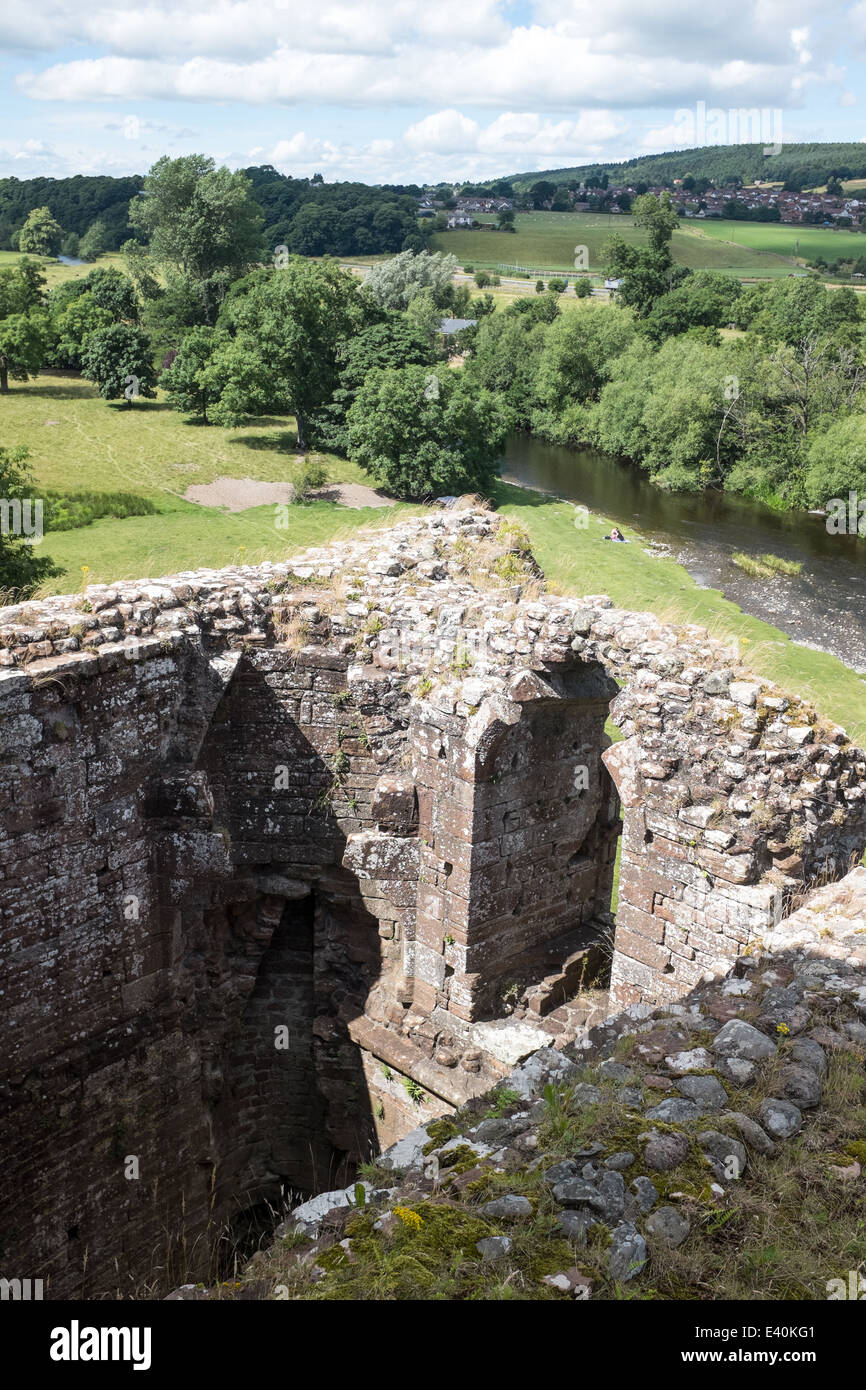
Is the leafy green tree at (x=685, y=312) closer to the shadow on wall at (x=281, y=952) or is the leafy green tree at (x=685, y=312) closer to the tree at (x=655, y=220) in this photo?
the tree at (x=655, y=220)

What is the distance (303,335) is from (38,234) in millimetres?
72859

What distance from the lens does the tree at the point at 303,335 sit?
45062 mm

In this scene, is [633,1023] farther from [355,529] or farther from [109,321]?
[109,321]

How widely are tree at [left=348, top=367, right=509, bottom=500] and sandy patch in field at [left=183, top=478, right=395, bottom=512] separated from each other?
1113 millimetres

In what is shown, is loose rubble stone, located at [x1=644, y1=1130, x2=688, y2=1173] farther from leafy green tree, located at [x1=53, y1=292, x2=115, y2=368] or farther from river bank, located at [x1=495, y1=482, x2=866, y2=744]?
leafy green tree, located at [x1=53, y1=292, x2=115, y2=368]

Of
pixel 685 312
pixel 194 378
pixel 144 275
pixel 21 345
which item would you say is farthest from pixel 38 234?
pixel 685 312

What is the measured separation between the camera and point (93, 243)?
333ft

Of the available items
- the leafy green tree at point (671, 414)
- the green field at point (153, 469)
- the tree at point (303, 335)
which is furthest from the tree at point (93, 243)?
the leafy green tree at point (671, 414)

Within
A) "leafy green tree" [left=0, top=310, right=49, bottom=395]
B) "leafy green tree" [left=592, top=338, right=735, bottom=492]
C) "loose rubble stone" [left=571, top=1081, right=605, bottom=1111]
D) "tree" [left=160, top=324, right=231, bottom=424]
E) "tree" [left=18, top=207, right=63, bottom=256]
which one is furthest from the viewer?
"tree" [left=18, top=207, right=63, bottom=256]

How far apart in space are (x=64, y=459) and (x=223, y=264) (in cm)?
2985

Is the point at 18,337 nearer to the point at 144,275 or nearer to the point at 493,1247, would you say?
the point at 144,275

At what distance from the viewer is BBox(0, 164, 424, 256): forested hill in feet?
352

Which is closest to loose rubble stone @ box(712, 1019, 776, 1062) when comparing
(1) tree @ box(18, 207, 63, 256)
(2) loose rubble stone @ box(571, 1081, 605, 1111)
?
(2) loose rubble stone @ box(571, 1081, 605, 1111)

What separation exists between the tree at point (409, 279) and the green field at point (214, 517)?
14148mm
